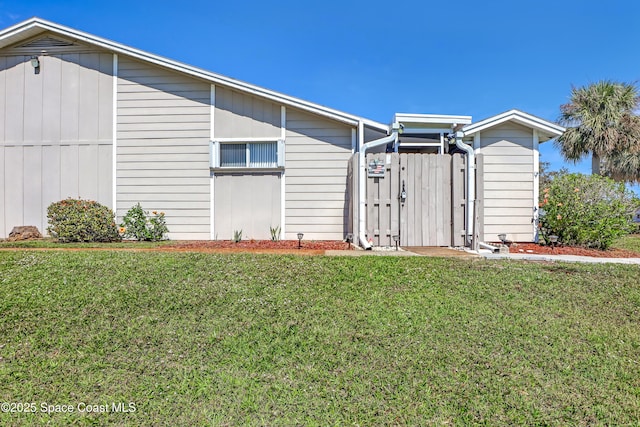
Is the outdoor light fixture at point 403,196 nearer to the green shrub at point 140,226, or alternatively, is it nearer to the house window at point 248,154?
the house window at point 248,154

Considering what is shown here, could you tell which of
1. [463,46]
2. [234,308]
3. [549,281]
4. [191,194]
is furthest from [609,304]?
[463,46]

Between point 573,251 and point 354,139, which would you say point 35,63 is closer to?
point 354,139

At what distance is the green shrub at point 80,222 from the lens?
7.02 m

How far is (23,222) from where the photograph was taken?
319 inches

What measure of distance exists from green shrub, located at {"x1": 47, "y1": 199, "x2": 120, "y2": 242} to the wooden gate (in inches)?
241

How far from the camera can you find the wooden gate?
255 inches

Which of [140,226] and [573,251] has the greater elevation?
[140,226]

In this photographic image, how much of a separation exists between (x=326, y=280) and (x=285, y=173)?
14.3ft

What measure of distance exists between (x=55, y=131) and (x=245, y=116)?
4874 mm

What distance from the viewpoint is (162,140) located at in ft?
26.3

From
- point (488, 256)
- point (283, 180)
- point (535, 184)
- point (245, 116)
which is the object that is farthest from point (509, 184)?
point (245, 116)

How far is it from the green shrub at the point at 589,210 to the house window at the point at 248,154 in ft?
21.4

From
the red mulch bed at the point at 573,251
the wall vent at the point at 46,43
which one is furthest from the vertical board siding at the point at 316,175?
the wall vent at the point at 46,43

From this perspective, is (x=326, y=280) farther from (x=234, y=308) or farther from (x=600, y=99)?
(x=600, y=99)
